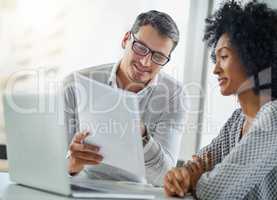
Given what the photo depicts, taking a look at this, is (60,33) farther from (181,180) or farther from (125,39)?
(181,180)

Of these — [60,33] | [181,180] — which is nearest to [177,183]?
[181,180]

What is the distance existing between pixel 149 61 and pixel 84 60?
0.31 meters

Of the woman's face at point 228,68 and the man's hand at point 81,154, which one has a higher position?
the woman's face at point 228,68

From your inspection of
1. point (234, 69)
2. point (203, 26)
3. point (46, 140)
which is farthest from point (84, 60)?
point (46, 140)

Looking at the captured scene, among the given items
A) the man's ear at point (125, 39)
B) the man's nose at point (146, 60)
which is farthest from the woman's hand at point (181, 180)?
the man's ear at point (125, 39)

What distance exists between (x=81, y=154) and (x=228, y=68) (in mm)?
603

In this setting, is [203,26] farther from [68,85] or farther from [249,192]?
[249,192]

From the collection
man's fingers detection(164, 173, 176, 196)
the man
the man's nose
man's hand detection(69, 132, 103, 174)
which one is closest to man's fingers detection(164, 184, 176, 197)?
man's fingers detection(164, 173, 176, 196)

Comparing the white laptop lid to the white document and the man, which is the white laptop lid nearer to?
the white document

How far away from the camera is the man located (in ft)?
5.22

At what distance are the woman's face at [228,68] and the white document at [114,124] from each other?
46 cm

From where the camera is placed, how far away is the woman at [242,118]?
1.03 m

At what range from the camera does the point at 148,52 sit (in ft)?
5.29

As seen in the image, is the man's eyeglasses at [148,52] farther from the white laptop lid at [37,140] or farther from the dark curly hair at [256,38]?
the white laptop lid at [37,140]
